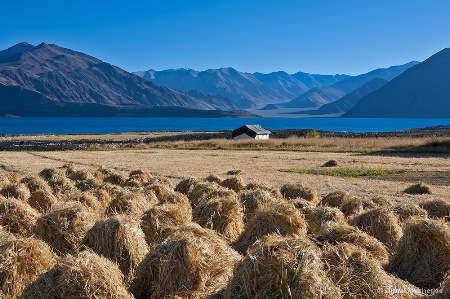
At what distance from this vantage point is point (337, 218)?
12.3 m

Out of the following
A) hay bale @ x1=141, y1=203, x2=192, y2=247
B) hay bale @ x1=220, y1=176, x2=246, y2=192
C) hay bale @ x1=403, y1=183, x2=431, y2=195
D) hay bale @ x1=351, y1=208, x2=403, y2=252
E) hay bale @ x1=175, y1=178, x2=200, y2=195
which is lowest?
hay bale @ x1=403, y1=183, x2=431, y2=195

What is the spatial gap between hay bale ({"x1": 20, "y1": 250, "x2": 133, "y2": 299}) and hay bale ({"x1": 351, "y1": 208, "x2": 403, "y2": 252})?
6.64 m

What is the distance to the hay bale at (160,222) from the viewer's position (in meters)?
11.0

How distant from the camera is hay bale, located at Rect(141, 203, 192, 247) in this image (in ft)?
36.2

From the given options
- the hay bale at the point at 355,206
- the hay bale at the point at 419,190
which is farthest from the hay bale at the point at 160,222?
the hay bale at the point at 419,190

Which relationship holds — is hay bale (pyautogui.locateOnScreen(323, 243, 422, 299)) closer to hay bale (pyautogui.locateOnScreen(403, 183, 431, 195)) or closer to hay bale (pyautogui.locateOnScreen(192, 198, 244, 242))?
hay bale (pyautogui.locateOnScreen(192, 198, 244, 242))

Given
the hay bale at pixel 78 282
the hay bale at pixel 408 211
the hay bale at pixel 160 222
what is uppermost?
the hay bale at pixel 78 282

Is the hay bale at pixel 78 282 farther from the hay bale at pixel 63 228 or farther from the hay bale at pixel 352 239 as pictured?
the hay bale at pixel 352 239

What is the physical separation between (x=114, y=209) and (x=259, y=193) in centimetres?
469

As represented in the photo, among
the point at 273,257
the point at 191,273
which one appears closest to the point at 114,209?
the point at 191,273

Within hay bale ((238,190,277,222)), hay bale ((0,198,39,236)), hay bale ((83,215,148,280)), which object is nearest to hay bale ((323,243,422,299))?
hay bale ((83,215,148,280))

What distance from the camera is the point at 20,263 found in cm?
828

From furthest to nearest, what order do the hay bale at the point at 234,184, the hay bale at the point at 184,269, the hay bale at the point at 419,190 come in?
the hay bale at the point at 419,190
the hay bale at the point at 234,184
the hay bale at the point at 184,269

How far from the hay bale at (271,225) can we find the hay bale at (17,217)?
560 cm
